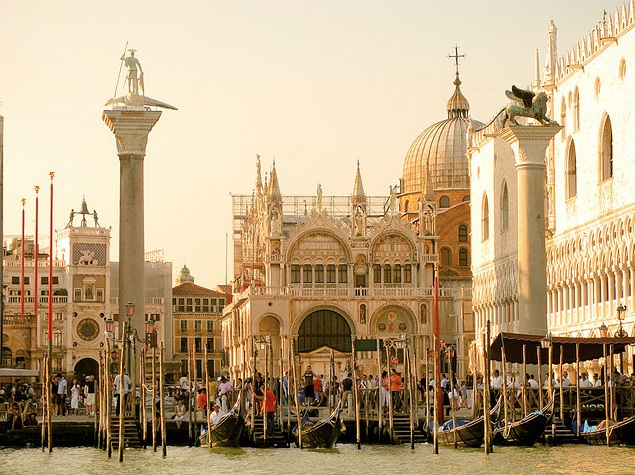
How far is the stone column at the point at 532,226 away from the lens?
32.6 m

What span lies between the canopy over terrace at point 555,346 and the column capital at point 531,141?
154 inches

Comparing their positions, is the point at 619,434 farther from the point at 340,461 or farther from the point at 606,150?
the point at 606,150

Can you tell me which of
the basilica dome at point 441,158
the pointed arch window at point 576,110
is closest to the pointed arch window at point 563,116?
the pointed arch window at point 576,110

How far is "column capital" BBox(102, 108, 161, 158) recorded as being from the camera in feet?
113

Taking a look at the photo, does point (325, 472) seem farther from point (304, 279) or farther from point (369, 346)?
point (304, 279)

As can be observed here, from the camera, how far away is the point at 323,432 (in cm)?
3036

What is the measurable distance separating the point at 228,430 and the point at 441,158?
41589 millimetres

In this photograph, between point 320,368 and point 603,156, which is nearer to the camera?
point 603,156

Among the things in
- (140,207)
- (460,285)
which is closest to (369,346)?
(140,207)

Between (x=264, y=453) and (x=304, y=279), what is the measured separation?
33.3m

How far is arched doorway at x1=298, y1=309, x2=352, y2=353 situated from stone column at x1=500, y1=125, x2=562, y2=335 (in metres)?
29.9

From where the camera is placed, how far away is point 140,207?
34219mm

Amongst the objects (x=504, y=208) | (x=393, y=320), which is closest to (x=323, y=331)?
(x=393, y=320)

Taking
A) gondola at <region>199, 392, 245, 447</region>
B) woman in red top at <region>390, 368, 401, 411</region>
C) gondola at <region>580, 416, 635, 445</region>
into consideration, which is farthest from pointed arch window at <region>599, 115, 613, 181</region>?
gondola at <region>199, 392, 245, 447</region>
